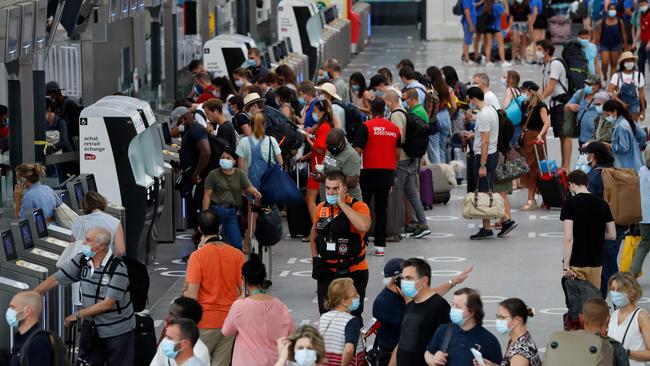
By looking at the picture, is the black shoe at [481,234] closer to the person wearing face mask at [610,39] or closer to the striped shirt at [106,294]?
the striped shirt at [106,294]

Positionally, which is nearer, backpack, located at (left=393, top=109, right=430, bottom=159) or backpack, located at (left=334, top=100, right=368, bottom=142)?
backpack, located at (left=393, top=109, right=430, bottom=159)

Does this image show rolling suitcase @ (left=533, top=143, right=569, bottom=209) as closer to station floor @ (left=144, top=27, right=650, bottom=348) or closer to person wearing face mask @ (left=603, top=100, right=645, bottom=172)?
station floor @ (left=144, top=27, right=650, bottom=348)

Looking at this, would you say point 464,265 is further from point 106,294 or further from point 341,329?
point 341,329

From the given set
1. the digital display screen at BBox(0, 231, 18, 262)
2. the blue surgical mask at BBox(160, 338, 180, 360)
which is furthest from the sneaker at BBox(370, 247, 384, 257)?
the blue surgical mask at BBox(160, 338, 180, 360)

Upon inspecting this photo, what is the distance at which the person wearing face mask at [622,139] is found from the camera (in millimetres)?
15156

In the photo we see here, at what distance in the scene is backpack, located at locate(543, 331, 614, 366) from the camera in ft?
29.0

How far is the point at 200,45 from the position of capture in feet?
84.0

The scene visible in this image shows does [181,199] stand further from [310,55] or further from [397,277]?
[310,55]

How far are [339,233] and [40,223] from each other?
2.36 metres

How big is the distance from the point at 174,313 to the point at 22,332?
898 mm

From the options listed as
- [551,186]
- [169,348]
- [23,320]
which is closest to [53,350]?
[23,320]

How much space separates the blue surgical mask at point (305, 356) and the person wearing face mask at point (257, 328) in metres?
1.11

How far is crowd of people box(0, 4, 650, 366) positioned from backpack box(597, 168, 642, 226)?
0.03m

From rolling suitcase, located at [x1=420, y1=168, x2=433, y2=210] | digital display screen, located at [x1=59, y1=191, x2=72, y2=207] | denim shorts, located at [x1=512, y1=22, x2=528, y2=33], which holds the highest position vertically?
denim shorts, located at [x1=512, y1=22, x2=528, y2=33]
